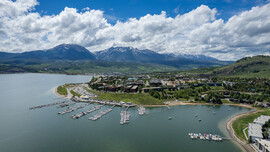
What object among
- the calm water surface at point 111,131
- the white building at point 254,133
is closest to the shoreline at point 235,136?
the calm water surface at point 111,131

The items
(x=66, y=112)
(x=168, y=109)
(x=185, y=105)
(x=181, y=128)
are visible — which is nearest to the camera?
(x=181, y=128)

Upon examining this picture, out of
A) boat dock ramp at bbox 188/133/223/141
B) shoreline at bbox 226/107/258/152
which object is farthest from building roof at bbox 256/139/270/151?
boat dock ramp at bbox 188/133/223/141

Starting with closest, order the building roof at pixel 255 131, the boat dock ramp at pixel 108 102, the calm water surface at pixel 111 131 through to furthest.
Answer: the calm water surface at pixel 111 131
the building roof at pixel 255 131
the boat dock ramp at pixel 108 102

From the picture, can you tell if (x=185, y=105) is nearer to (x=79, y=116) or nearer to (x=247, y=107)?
(x=247, y=107)

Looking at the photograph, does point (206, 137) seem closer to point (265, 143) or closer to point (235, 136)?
point (235, 136)

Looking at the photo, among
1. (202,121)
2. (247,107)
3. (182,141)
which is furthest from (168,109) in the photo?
(247,107)

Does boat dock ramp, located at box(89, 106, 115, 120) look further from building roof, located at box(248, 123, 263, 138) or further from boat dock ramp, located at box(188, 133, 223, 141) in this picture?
building roof, located at box(248, 123, 263, 138)

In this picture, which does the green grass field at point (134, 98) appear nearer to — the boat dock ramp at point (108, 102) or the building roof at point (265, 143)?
the boat dock ramp at point (108, 102)
